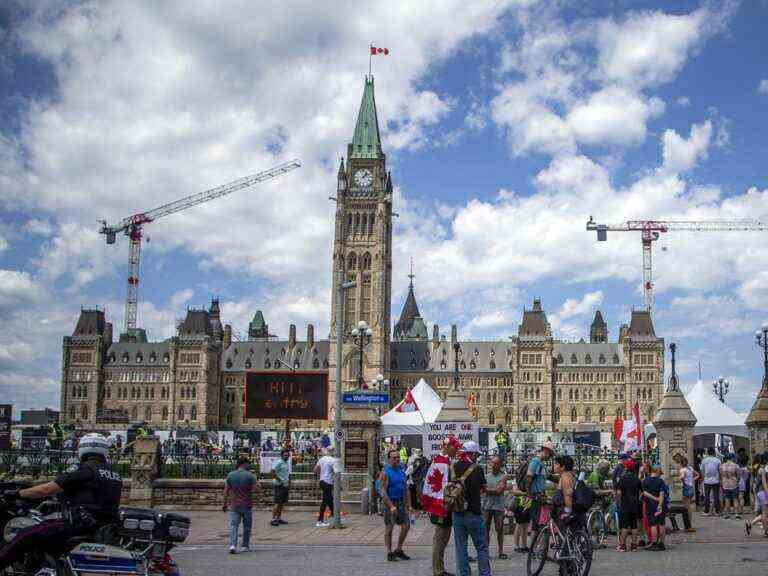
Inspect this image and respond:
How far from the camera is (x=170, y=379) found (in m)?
135

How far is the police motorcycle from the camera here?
834cm

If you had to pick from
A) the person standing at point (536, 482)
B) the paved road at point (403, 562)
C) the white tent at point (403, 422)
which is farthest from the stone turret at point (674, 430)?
the person standing at point (536, 482)

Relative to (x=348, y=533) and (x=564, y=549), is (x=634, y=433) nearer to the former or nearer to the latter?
(x=348, y=533)

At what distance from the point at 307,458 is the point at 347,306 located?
97.0 metres

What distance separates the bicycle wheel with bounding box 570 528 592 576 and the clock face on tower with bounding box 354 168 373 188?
4876 inches

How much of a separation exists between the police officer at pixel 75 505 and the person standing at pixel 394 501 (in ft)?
23.3

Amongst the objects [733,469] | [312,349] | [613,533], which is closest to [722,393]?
[733,469]

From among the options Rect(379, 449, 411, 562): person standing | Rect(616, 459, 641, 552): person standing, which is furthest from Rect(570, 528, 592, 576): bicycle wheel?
Rect(616, 459, 641, 552): person standing

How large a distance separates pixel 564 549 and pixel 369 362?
11753 centimetres

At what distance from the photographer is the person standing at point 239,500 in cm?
1647

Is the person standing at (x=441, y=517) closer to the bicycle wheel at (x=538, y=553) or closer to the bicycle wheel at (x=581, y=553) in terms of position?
the bicycle wheel at (x=538, y=553)

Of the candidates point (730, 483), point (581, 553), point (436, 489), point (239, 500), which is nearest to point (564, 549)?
point (581, 553)

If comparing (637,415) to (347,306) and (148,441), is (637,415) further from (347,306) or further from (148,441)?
(347,306)

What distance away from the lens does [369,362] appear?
128750 millimetres
